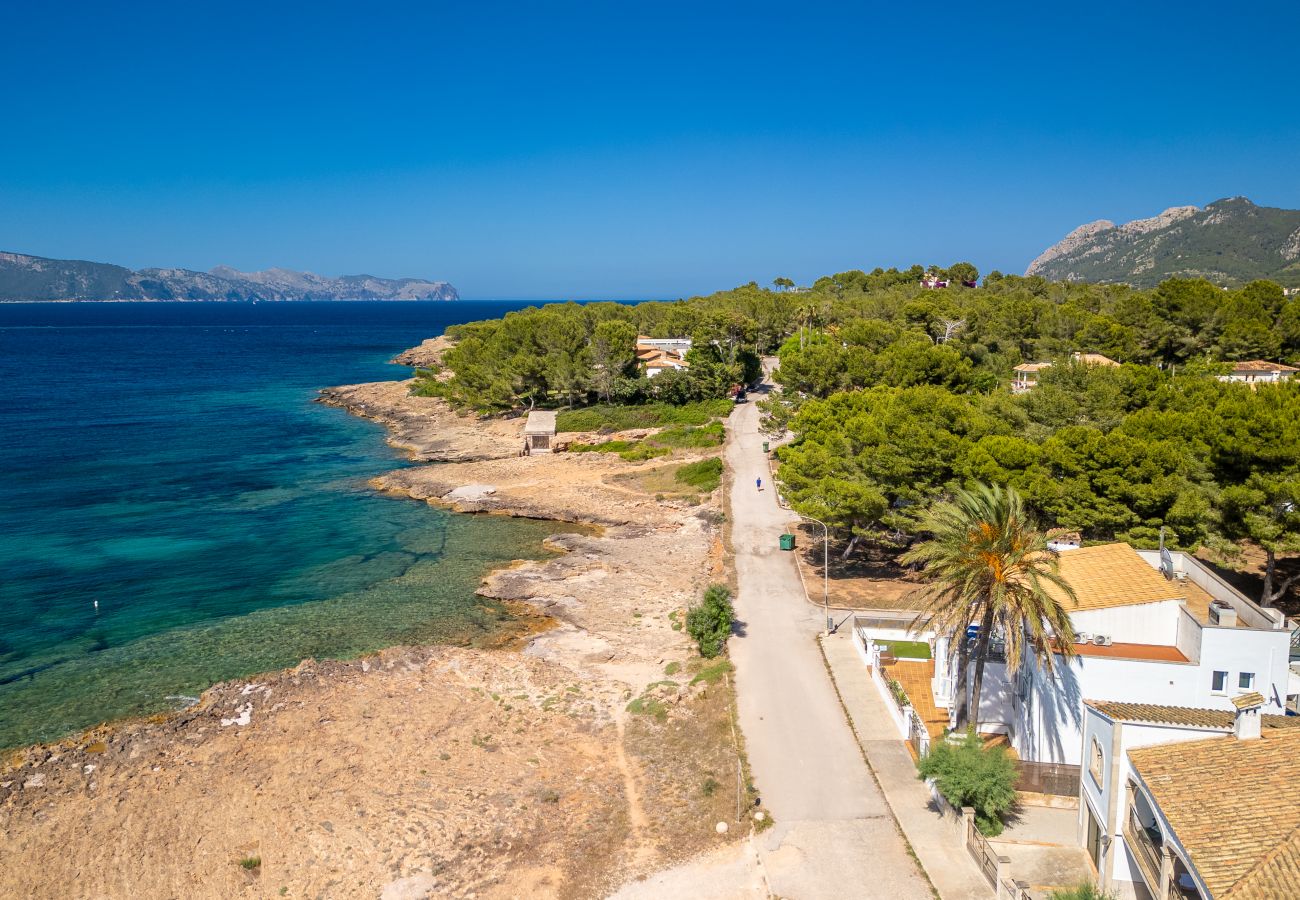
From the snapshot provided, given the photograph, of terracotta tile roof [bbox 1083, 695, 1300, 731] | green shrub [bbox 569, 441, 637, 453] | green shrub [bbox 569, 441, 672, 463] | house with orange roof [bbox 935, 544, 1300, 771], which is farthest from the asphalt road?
green shrub [bbox 569, 441, 637, 453]

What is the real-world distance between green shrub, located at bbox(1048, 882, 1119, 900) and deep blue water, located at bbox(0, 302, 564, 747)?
21.3m

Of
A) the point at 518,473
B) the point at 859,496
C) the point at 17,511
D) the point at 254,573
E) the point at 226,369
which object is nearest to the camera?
the point at 859,496

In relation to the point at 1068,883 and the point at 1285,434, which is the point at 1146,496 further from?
the point at 1068,883

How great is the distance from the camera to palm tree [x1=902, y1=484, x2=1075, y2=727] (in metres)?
18.2

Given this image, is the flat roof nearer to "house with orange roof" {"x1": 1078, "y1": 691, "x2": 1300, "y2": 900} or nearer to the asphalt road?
"house with orange roof" {"x1": 1078, "y1": 691, "x2": 1300, "y2": 900}

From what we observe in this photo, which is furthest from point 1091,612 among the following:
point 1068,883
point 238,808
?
point 238,808

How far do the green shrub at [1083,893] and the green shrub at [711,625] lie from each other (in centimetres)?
1277

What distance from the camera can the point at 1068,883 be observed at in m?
16.1

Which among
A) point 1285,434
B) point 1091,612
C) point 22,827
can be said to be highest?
Result: point 1285,434

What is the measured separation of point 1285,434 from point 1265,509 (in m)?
2.48

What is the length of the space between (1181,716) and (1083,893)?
14.2ft

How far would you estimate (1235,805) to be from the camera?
13.0m

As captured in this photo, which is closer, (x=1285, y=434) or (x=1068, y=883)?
(x=1068, y=883)

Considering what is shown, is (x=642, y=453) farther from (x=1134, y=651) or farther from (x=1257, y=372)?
(x=1257, y=372)
